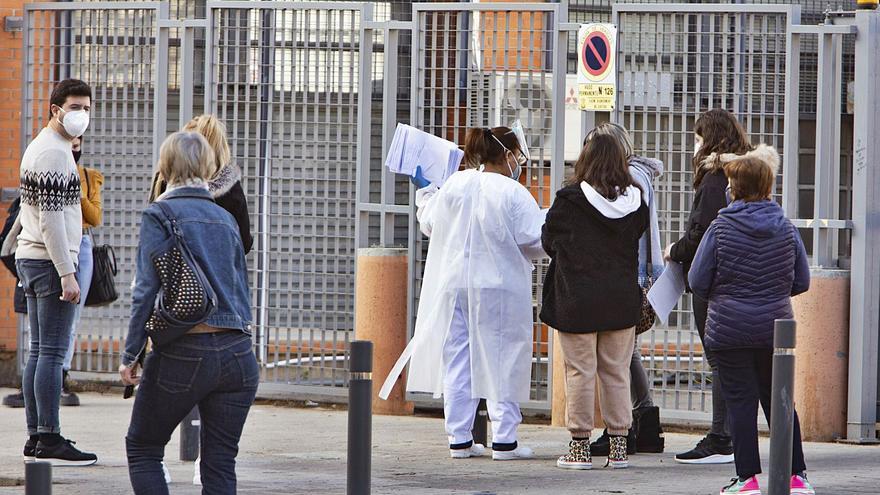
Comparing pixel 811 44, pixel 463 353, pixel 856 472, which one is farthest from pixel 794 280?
pixel 811 44

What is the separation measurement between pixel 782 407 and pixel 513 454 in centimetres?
266

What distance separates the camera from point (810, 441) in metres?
9.62

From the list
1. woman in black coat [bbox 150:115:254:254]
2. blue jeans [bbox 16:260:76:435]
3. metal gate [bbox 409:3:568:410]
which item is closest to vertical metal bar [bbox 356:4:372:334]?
metal gate [bbox 409:3:568:410]

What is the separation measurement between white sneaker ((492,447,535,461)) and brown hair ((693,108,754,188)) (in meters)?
1.74

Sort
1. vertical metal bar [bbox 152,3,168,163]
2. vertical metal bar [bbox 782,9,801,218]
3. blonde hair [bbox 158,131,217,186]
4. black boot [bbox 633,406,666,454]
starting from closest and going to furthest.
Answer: blonde hair [bbox 158,131,217,186]
black boot [bbox 633,406,666,454]
vertical metal bar [bbox 782,9,801,218]
vertical metal bar [bbox 152,3,168,163]

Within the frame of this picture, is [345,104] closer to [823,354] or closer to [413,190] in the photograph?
[413,190]

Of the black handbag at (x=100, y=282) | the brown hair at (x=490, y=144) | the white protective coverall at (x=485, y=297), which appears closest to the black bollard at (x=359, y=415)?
the white protective coverall at (x=485, y=297)

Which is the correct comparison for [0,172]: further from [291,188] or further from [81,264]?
[81,264]

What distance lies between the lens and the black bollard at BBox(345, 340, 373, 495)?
5922mm

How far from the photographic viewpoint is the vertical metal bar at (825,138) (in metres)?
9.58

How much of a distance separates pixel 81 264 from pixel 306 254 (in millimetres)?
2862

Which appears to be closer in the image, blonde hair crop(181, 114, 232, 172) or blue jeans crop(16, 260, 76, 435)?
blonde hair crop(181, 114, 232, 172)

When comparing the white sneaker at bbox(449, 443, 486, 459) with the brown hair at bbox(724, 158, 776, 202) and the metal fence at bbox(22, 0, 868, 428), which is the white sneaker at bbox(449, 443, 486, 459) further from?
the brown hair at bbox(724, 158, 776, 202)

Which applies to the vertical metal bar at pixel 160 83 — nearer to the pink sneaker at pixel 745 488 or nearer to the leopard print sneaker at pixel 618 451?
the leopard print sneaker at pixel 618 451
